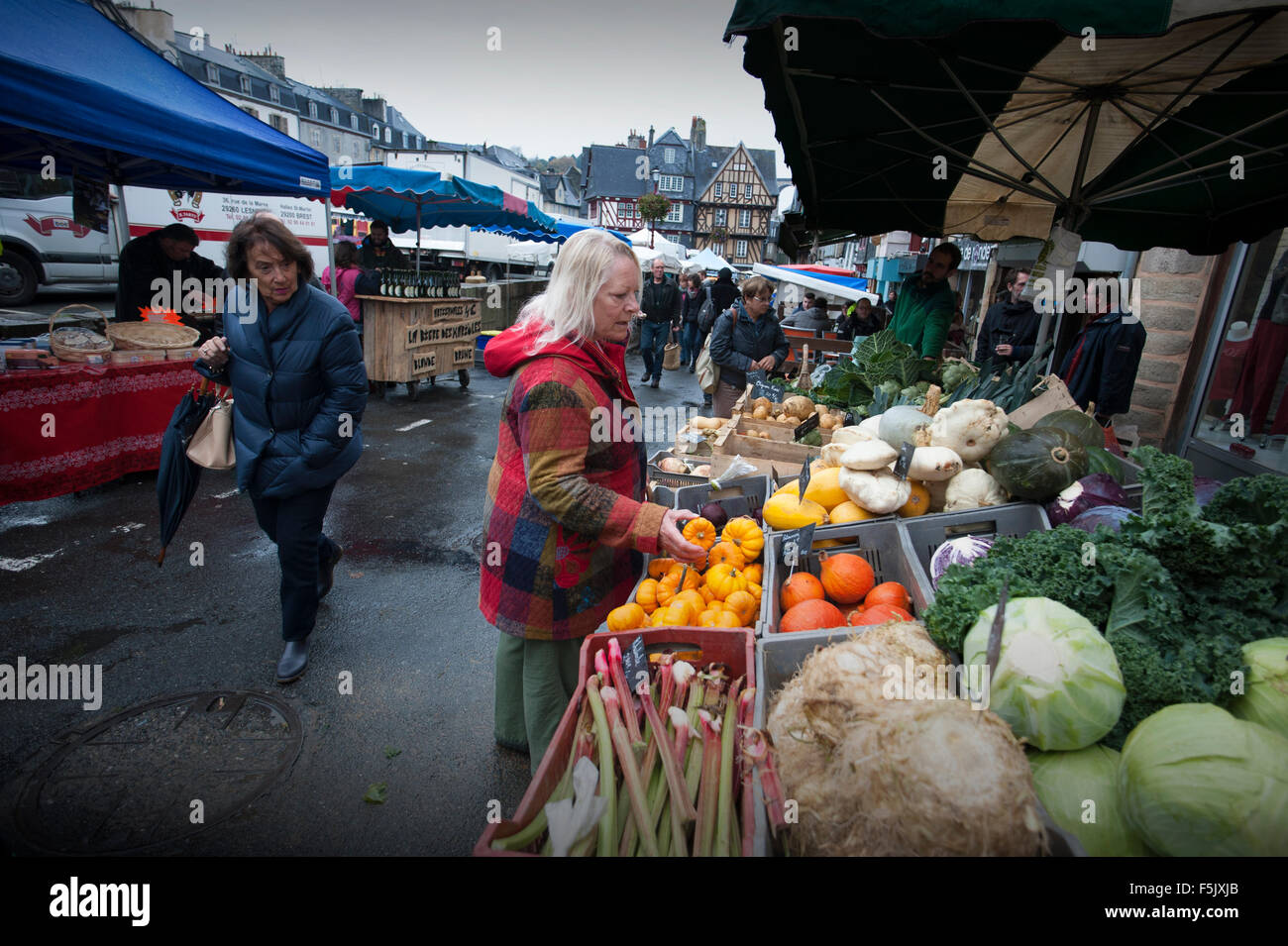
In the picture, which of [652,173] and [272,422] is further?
[652,173]

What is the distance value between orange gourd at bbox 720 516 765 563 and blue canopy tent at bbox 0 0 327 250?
518 cm

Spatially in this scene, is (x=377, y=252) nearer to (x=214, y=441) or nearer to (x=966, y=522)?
(x=214, y=441)

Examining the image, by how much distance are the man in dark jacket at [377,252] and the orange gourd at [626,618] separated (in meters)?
9.17

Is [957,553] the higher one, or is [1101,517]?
[1101,517]

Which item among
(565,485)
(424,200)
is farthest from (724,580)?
(424,200)

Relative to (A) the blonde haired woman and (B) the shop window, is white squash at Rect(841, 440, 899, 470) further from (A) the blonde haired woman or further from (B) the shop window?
(B) the shop window

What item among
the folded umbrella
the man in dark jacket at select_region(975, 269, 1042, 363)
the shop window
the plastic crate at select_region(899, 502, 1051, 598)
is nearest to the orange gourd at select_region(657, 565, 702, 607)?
the plastic crate at select_region(899, 502, 1051, 598)

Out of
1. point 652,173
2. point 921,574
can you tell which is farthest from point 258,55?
point 921,574

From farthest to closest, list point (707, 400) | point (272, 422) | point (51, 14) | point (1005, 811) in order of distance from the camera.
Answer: point (707, 400) < point (51, 14) < point (272, 422) < point (1005, 811)

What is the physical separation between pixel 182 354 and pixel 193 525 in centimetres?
204

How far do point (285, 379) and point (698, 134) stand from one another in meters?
75.1

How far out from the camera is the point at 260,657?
3504 millimetres

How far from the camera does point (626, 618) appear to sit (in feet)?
8.49
